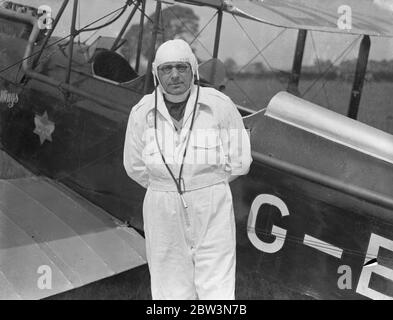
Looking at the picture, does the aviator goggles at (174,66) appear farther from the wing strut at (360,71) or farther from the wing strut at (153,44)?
the wing strut at (360,71)

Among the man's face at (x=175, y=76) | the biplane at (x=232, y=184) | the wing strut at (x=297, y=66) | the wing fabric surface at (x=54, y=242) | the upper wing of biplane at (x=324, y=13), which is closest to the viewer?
the man's face at (x=175, y=76)

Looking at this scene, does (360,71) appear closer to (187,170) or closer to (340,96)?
(187,170)

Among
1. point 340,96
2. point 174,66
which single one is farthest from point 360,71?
point 340,96

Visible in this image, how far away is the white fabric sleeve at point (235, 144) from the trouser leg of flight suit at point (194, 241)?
94 mm

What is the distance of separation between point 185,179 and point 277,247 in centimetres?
76

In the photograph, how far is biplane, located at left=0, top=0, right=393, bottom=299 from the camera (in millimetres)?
2229

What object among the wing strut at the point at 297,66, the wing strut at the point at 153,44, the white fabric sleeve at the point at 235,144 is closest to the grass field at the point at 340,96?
the wing strut at the point at 297,66

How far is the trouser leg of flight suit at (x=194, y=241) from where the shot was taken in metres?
1.92

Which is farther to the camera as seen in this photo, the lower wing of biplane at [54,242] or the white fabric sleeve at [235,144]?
the lower wing of biplane at [54,242]

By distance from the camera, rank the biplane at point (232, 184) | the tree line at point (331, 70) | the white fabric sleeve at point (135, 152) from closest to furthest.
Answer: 1. the white fabric sleeve at point (135, 152)
2. the biplane at point (232, 184)
3. the tree line at point (331, 70)

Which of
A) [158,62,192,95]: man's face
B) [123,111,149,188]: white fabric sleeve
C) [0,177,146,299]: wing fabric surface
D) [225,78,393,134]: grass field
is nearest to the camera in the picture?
[158,62,192,95]: man's face

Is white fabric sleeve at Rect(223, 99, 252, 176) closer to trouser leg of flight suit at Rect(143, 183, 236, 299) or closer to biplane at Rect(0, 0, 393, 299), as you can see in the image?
trouser leg of flight suit at Rect(143, 183, 236, 299)

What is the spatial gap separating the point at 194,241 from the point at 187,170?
29cm

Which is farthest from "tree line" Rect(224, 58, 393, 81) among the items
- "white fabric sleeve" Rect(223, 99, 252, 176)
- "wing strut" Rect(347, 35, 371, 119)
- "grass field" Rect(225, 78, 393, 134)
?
"white fabric sleeve" Rect(223, 99, 252, 176)
